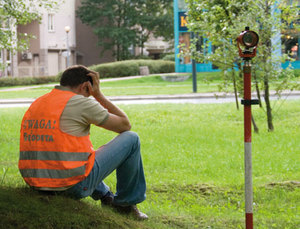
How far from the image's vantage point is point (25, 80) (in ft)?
133

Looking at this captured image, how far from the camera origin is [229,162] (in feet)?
26.0

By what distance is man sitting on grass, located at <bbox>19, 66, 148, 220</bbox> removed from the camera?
3861mm

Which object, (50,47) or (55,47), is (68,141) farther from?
(55,47)

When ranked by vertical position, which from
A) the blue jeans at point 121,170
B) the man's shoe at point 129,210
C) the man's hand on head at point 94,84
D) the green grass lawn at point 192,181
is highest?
the man's hand on head at point 94,84

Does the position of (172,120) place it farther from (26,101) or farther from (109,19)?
(109,19)

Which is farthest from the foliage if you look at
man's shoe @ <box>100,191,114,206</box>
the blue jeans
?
the blue jeans

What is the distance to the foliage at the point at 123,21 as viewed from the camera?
5384cm

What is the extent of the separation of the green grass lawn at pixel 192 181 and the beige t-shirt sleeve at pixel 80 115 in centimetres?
51

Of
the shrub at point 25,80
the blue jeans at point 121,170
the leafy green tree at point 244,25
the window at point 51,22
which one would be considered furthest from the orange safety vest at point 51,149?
the window at point 51,22

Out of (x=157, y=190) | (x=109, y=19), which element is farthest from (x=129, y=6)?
(x=157, y=190)

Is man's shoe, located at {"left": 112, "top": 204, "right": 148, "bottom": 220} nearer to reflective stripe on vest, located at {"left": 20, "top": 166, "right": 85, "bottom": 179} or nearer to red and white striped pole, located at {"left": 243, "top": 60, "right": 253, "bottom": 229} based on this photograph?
reflective stripe on vest, located at {"left": 20, "top": 166, "right": 85, "bottom": 179}

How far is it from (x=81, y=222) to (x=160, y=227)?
3.03 ft

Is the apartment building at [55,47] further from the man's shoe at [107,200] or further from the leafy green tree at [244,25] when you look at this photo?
the man's shoe at [107,200]

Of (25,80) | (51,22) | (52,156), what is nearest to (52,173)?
(52,156)
